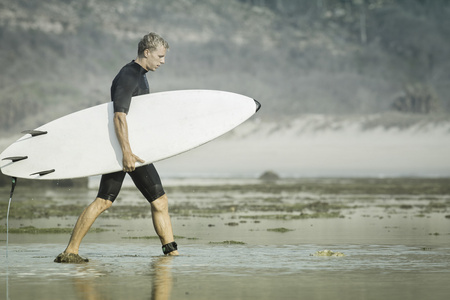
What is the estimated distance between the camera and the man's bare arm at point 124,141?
1027 centimetres

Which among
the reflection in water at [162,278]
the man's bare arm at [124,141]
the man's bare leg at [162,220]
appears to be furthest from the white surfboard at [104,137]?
the reflection in water at [162,278]

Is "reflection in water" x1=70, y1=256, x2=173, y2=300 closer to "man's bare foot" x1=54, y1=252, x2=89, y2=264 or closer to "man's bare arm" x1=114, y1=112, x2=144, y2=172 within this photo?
"man's bare foot" x1=54, y1=252, x2=89, y2=264

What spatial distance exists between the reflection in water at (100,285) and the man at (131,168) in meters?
0.61

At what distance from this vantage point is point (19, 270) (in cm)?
919

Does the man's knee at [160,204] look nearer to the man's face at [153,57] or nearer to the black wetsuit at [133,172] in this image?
the black wetsuit at [133,172]

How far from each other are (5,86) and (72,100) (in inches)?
690

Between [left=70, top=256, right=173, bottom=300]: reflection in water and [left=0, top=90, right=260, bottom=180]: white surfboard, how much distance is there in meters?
1.43

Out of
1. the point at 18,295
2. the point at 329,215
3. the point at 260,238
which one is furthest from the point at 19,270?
the point at 329,215

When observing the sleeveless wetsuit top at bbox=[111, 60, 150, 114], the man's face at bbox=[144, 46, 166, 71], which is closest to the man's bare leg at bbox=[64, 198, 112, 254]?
the sleeveless wetsuit top at bbox=[111, 60, 150, 114]

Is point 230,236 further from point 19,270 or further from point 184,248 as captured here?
point 19,270

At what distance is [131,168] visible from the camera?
10289mm

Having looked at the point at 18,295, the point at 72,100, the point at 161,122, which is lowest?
the point at 18,295

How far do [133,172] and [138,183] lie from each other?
13cm

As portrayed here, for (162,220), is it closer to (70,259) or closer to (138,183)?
(138,183)
